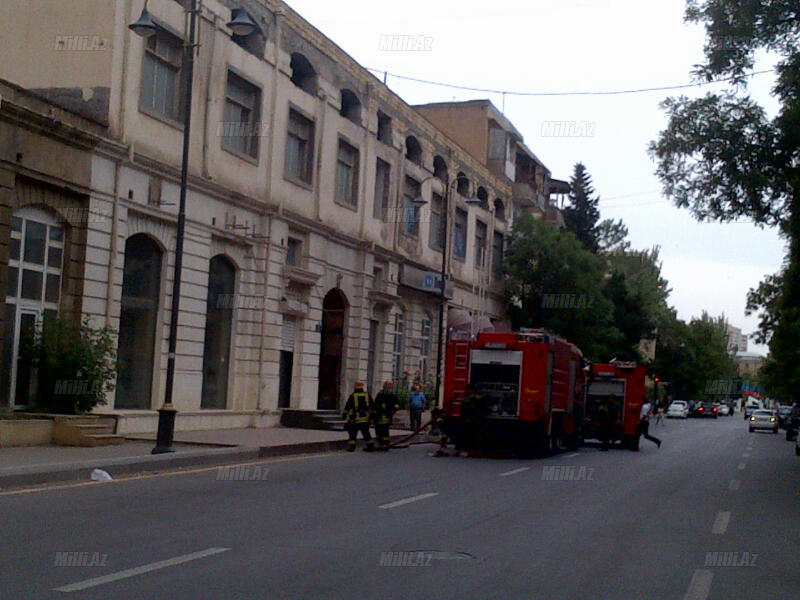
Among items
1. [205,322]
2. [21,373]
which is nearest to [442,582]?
[21,373]

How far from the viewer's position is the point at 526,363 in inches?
1042

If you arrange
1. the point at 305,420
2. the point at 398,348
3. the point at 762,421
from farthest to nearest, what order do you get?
the point at 762,421 → the point at 398,348 → the point at 305,420

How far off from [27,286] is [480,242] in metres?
33.3

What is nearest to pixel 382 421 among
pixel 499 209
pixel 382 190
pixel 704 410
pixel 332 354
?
pixel 332 354

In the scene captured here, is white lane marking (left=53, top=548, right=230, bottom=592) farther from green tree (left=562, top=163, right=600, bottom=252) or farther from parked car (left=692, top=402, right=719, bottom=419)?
parked car (left=692, top=402, right=719, bottom=419)

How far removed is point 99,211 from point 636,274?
58675mm

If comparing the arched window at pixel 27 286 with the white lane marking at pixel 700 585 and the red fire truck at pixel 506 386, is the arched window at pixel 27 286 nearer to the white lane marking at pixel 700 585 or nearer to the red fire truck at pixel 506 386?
the red fire truck at pixel 506 386

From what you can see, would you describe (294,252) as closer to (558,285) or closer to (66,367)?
(66,367)

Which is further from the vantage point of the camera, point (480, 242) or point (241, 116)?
point (480, 242)

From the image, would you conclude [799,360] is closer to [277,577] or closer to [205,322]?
[205,322]

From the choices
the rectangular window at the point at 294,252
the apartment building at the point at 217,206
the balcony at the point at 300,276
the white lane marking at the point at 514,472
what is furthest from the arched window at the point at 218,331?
the white lane marking at the point at 514,472

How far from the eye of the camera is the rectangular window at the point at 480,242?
5241 centimetres

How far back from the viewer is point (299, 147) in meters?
33.8

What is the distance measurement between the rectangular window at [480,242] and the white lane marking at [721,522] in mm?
36602
